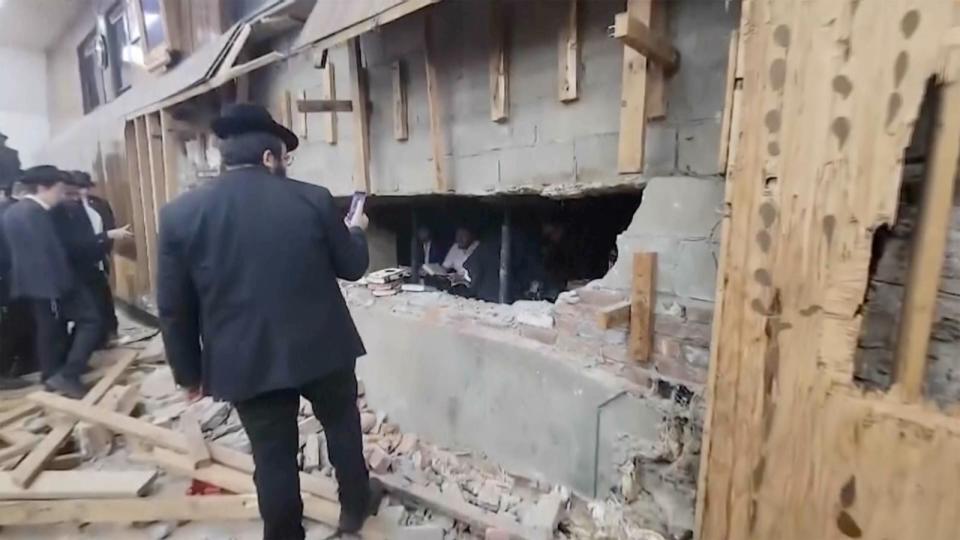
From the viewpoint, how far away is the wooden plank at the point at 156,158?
4.63m

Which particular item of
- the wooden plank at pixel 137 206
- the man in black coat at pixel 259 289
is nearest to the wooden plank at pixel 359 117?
the man in black coat at pixel 259 289

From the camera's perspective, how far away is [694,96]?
1.63 meters

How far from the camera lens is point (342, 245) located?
1.75m

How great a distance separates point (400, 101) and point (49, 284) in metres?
2.38

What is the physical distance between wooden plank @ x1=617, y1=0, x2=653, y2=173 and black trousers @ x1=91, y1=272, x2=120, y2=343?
145 inches

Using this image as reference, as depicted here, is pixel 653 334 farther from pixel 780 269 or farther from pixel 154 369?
pixel 154 369

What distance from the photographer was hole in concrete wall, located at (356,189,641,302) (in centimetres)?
301

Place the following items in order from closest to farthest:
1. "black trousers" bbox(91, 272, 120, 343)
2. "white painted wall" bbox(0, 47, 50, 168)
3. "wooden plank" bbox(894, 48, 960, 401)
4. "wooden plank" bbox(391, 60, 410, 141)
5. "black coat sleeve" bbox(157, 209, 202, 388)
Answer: "wooden plank" bbox(894, 48, 960, 401)
"black coat sleeve" bbox(157, 209, 202, 388)
"wooden plank" bbox(391, 60, 410, 141)
"black trousers" bbox(91, 272, 120, 343)
"white painted wall" bbox(0, 47, 50, 168)

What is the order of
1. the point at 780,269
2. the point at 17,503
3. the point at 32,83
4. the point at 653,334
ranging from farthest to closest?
1. the point at 32,83
2. the point at 17,503
3. the point at 653,334
4. the point at 780,269

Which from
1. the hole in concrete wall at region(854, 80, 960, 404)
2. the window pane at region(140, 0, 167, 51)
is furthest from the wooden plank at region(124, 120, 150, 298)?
the hole in concrete wall at region(854, 80, 960, 404)

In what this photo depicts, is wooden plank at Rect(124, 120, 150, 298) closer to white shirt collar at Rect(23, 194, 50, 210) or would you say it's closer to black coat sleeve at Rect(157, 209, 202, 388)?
white shirt collar at Rect(23, 194, 50, 210)

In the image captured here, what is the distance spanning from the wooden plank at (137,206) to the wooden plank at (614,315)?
16.2 ft

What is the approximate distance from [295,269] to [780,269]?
1301mm

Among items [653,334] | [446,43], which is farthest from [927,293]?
[446,43]
